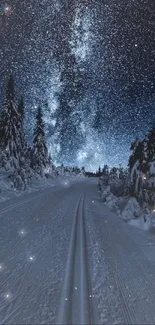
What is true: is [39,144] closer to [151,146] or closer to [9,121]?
[9,121]

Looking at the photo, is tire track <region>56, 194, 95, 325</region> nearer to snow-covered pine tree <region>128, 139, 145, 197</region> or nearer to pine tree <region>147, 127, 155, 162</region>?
snow-covered pine tree <region>128, 139, 145, 197</region>

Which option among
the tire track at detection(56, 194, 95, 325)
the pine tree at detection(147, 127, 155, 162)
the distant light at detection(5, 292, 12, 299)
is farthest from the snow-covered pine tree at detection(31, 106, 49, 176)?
the distant light at detection(5, 292, 12, 299)

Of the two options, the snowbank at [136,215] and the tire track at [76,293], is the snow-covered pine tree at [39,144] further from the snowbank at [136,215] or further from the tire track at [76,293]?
the tire track at [76,293]

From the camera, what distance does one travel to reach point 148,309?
4.66 metres

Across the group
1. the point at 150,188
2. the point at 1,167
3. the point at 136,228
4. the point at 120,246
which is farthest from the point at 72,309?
the point at 1,167

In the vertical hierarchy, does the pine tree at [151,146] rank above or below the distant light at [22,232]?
above

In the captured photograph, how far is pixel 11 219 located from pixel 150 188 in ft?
43.6

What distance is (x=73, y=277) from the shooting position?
18.1 ft

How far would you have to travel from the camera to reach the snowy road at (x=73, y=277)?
13.7 feet

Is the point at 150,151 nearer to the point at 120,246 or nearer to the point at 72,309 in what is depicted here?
the point at 120,246

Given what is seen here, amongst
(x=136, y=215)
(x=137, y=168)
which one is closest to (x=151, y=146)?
(x=137, y=168)

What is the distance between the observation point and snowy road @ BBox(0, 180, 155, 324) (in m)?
4.18

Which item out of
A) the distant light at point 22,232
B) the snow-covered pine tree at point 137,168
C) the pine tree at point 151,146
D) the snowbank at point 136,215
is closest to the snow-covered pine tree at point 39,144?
the snow-covered pine tree at point 137,168

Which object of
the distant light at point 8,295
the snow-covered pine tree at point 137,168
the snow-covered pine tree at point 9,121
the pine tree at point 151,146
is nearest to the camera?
the distant light at point 8,295
